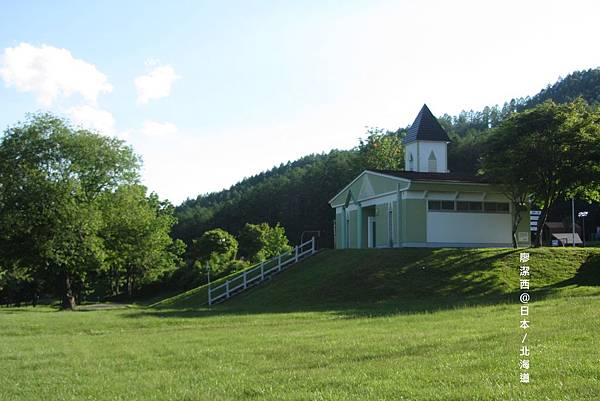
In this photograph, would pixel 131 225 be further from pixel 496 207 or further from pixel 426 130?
pixel 496 207

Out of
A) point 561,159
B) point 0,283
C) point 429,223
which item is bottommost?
point 0,283

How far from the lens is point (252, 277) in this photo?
119 feet

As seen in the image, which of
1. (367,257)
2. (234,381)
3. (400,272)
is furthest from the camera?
(367,257)

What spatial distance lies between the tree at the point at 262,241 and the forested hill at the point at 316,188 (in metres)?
11.6

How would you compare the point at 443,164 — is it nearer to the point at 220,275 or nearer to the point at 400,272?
the point at 400,272

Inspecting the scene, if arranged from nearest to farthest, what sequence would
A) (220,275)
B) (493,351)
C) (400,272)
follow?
1. (493,351)
2. (400,272)
3. (220,275)

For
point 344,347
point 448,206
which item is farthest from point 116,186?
point 344,347

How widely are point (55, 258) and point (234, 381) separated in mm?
31493

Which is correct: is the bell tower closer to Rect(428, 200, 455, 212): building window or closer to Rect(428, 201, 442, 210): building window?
Rect(428, 200, 455, 212): building window

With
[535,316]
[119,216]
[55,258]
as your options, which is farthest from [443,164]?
[535,316]

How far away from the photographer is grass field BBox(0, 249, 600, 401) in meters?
8.51

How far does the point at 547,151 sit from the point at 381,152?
116 ft

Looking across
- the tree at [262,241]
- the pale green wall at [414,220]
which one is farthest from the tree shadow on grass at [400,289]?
the tree at [262,241]

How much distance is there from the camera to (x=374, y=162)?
66312 mm
